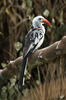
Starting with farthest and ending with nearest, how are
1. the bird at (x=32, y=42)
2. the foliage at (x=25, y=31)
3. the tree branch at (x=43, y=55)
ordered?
1. the foliage at (x=25, y=31)
2. the bird at (x=32, y=42)
3. the tree branch at (x=43, y=55)

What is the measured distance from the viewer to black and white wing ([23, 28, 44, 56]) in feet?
10.8

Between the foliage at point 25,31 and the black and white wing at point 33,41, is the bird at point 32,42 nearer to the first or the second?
the black and white wing at point 33,41

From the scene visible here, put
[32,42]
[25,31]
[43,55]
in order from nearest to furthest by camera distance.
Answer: [43,55]
[32,42]
[25,31]

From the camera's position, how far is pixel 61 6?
179 inches

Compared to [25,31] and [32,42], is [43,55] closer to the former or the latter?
[32,42]

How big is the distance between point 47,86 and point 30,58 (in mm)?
626

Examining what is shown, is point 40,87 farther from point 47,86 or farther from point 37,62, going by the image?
point 37,62

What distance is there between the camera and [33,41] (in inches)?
132

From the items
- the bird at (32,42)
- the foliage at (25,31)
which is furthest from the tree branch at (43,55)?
the foliage at (25,31)

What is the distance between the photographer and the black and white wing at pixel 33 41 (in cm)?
329

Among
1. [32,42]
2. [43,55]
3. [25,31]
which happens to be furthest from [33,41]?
[25,31]

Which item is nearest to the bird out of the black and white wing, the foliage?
the black and white wing

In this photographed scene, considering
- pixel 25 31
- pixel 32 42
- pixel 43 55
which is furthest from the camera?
pixel 25 31

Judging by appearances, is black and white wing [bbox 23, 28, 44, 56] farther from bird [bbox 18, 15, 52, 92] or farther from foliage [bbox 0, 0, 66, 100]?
foliage [bbox 0, 0, 66, 100]
